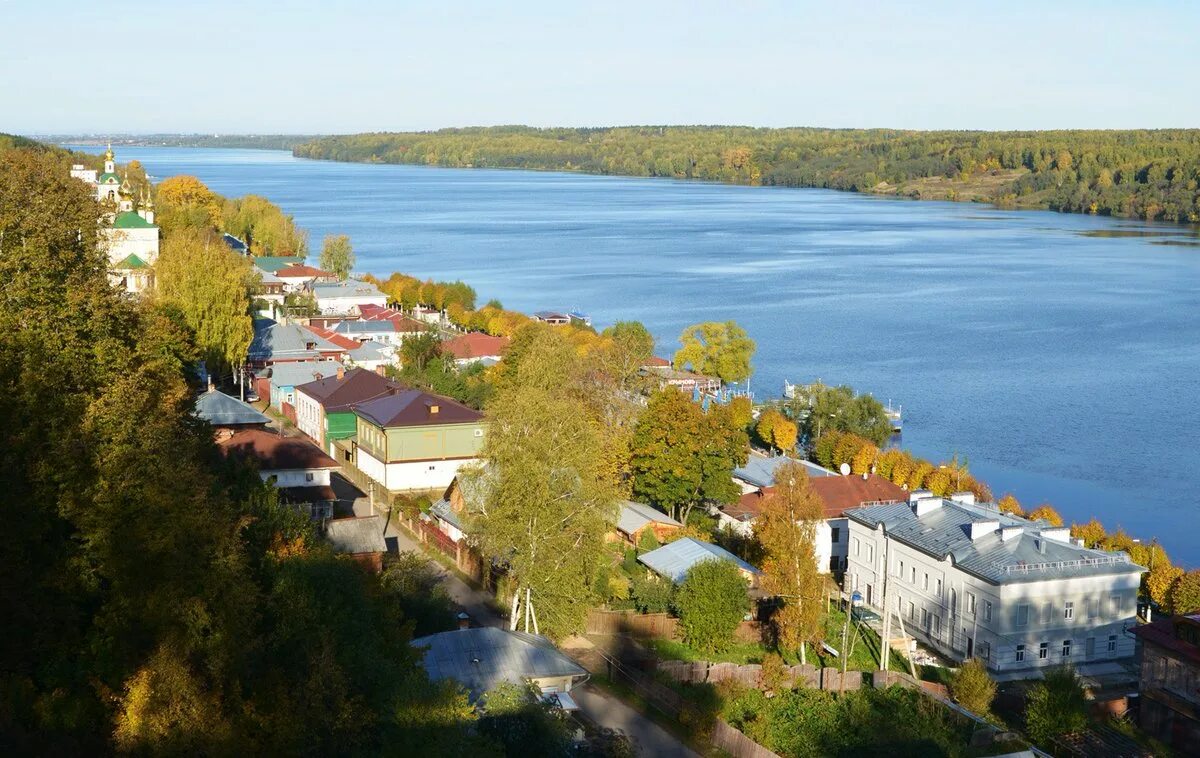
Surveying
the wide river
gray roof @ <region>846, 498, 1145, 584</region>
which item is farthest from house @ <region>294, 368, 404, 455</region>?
the wide river

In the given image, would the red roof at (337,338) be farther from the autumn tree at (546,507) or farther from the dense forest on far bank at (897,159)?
the dense forest on far bank at (897,159)

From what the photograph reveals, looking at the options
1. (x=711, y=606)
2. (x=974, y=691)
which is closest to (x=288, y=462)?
(x=711, y=606)

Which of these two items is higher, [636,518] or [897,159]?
[897,159]

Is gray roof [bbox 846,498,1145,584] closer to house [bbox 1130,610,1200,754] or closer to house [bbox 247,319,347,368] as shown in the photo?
house [bbox 1130,610,1200,754]

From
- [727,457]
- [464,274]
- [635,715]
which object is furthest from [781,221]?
[635,715]

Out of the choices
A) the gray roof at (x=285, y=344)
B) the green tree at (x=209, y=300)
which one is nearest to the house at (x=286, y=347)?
the gray roof at (x=285, y=344)

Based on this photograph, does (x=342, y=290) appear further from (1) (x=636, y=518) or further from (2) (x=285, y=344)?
(1) (x=636, y=518)

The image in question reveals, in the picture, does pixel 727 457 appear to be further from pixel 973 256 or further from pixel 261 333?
pixel 973 256
